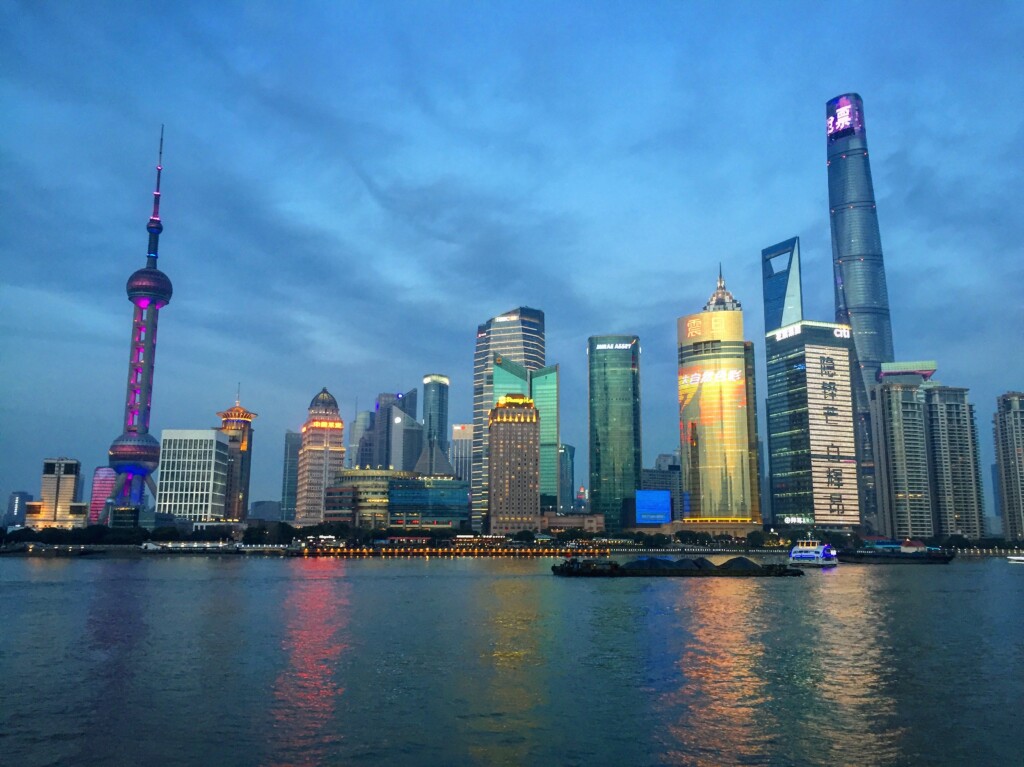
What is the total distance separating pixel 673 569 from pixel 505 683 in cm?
13349

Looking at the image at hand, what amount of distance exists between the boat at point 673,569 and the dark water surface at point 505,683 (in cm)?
6847

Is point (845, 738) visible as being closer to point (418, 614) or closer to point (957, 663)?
point (957, 663)

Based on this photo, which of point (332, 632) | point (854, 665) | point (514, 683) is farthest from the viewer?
point (332, 632)

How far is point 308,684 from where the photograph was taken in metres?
51.8

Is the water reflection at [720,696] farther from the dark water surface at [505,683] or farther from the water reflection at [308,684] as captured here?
the water reflection at [308,684]

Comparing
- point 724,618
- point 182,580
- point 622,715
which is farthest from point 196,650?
point 182,580

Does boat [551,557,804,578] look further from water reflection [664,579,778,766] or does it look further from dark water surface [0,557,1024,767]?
water reflection [664,579,778,766]

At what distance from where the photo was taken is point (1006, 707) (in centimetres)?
4650

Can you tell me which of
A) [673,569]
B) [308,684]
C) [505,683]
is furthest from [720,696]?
[673,569]

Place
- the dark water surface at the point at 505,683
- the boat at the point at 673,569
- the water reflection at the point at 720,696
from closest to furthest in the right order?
the water reflection at the point at 720,696, the dark water surface at the point at 505,683, the boat at the point at 673,569

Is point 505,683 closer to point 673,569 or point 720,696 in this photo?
point 720,696

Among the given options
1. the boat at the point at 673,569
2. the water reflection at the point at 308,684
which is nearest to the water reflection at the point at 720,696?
the water reflection at the point at 308,684

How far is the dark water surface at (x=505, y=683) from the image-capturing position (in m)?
38.2

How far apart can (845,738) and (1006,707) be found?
43.4 ft
